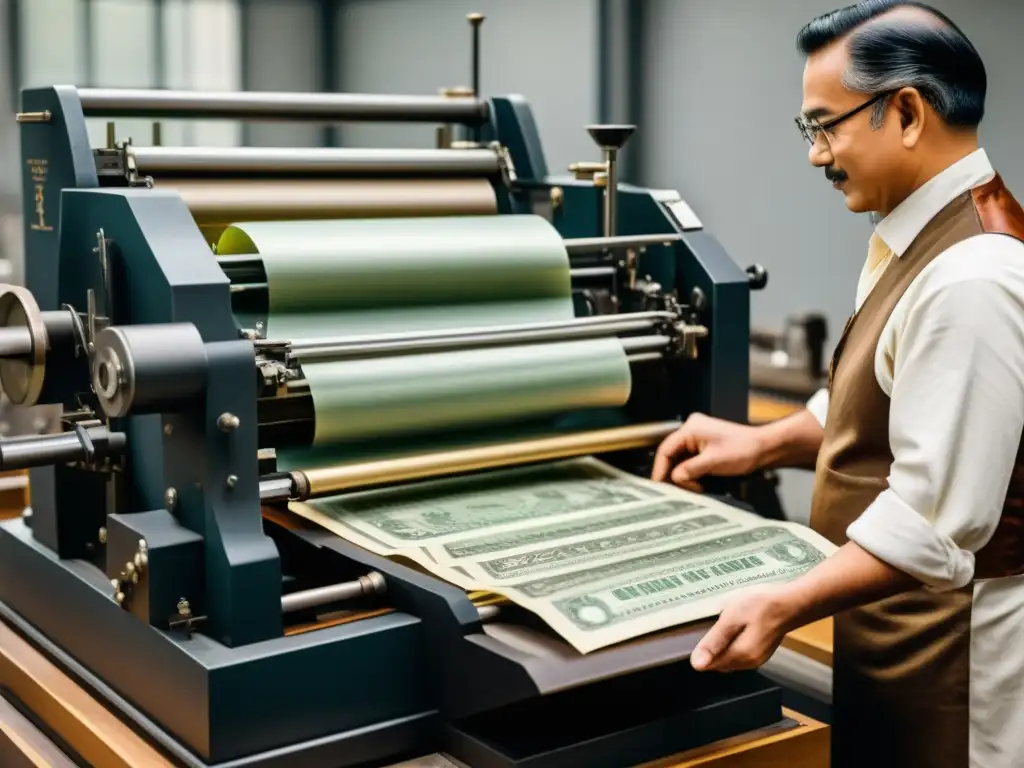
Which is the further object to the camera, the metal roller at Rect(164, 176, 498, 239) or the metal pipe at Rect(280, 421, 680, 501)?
the metal roller at Rect(164, 176, 498, 239)

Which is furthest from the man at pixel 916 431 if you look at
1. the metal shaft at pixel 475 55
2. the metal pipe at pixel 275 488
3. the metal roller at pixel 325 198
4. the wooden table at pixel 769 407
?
the wooden table at pixel 769 407

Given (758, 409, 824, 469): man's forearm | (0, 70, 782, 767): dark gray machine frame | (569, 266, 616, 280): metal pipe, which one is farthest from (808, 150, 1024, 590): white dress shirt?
(569, 266, 616, 280): metal pipe

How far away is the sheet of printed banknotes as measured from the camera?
4.35 ft

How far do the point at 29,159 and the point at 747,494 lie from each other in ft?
3.57

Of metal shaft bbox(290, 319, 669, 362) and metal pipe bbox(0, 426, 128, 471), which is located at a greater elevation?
metal shaft bbox(290, 319, 669, 362)

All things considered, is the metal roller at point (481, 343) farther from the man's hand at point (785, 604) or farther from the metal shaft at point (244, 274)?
the man's hand at point (785, 604)

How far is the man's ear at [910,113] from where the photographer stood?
133 centimetres

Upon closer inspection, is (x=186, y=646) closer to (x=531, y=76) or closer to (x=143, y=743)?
(x=143, y=743)

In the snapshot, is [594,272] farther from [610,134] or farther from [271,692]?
[271,692]

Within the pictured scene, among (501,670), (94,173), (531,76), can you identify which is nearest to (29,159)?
(94,173)

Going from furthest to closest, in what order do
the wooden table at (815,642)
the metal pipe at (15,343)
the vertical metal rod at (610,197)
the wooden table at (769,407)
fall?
the wooden table at (769,407) → the wooden table at (815,642) → the vertical metal rod at (610,197) → the metal pipe at (15,343)

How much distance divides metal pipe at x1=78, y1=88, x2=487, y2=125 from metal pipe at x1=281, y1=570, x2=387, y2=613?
74 cm

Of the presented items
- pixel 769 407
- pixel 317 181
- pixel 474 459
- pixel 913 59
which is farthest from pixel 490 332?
pixel 769 407

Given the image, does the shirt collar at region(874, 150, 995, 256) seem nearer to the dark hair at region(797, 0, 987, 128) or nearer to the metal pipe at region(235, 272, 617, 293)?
the dark hair at region(797, 0, 987, 128)
